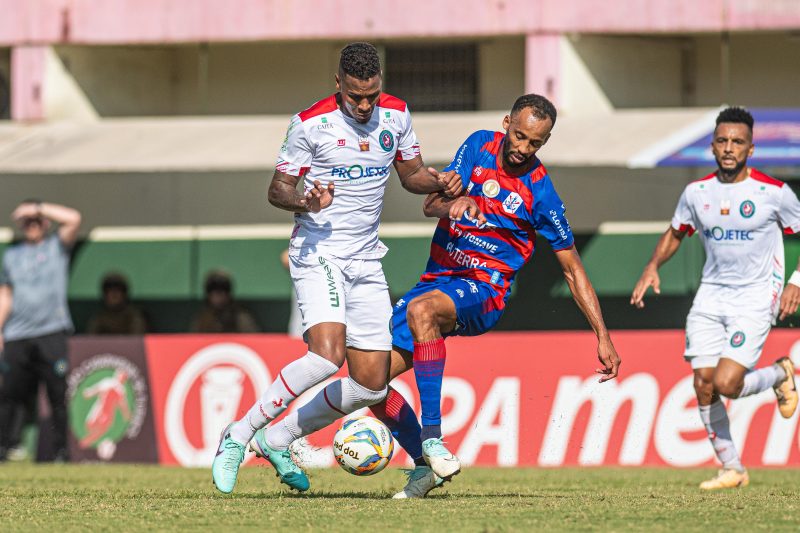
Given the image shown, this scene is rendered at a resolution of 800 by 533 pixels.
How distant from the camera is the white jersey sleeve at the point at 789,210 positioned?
10531mm

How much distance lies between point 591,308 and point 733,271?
7.52ft

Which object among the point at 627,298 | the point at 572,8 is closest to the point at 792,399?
the point at 627,298

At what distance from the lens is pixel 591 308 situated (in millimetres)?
8766

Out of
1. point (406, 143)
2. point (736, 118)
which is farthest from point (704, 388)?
point (406, 143)

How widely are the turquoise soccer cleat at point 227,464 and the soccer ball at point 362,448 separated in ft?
1.78

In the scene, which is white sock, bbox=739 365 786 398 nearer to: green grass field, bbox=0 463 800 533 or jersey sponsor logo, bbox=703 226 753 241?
green grass field, bbox=0 463 800 533

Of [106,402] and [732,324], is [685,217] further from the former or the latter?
[106,402]

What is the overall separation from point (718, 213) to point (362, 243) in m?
3.14

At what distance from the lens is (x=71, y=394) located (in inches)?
574

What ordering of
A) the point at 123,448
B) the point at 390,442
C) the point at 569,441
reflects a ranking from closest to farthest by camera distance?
the point at 390,442
the point at 569,441
the point at 123,448

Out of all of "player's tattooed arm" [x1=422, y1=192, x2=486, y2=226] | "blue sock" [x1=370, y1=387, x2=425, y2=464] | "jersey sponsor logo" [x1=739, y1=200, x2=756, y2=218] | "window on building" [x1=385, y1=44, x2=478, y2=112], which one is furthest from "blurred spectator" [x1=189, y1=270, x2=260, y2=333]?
"player's tattooed arm" [x1=422, y1=192, x2=486, y2=226]

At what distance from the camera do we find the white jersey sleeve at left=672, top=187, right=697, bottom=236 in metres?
10.7

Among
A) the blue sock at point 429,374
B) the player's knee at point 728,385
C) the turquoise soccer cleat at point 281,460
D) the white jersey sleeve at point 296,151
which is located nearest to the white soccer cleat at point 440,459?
the blue sock at point 429,374

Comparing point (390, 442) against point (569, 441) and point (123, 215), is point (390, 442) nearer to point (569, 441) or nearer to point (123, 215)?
point (569, 441)
